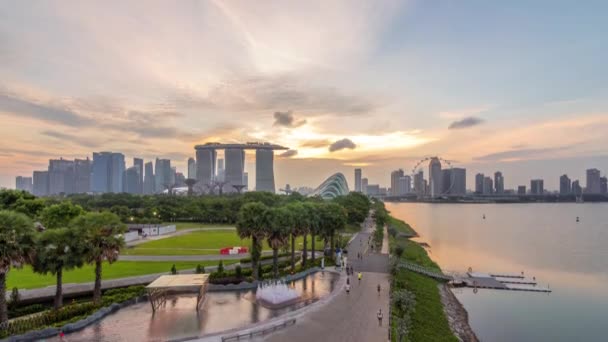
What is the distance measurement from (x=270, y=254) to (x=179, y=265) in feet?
33.7

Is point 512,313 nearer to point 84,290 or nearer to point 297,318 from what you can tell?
point 297,318

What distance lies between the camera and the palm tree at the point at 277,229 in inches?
1050

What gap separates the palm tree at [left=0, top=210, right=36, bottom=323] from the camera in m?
16.5

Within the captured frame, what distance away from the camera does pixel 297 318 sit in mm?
19453

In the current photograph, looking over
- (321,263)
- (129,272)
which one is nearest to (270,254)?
(321,263)

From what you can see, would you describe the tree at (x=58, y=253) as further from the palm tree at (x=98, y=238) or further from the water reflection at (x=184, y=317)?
the water reflection at (x=184, y=317)

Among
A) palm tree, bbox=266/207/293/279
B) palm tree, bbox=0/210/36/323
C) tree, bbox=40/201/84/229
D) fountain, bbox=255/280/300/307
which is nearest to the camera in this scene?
palm tree, bbox=0/210/36/323

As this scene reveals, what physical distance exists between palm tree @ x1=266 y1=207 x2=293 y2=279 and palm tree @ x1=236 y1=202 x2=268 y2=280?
0.53 m

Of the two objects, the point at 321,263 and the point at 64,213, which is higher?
the point at 64,213

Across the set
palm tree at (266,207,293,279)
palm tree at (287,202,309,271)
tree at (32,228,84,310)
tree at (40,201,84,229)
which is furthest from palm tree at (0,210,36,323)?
tree at (40,201,84,229)

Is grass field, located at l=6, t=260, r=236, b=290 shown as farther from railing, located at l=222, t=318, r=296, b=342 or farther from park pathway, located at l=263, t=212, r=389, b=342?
railing, located at l=222, t=318, r=296, b=342

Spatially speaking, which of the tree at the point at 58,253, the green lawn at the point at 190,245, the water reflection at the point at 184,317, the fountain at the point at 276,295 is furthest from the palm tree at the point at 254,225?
the green lawn at the point at 190,245

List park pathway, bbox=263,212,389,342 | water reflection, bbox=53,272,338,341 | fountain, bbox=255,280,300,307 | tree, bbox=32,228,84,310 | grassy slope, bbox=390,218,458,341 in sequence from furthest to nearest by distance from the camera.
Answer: fountain, bbox=255,280,300,307
grassy slope, bbox=390,218,458,341
tree, bbox=32,228,84,310
water reflection, bbox=53,272,338,341
park pathway, bbox=263,212,389,342

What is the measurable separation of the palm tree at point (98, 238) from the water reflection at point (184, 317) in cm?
308
